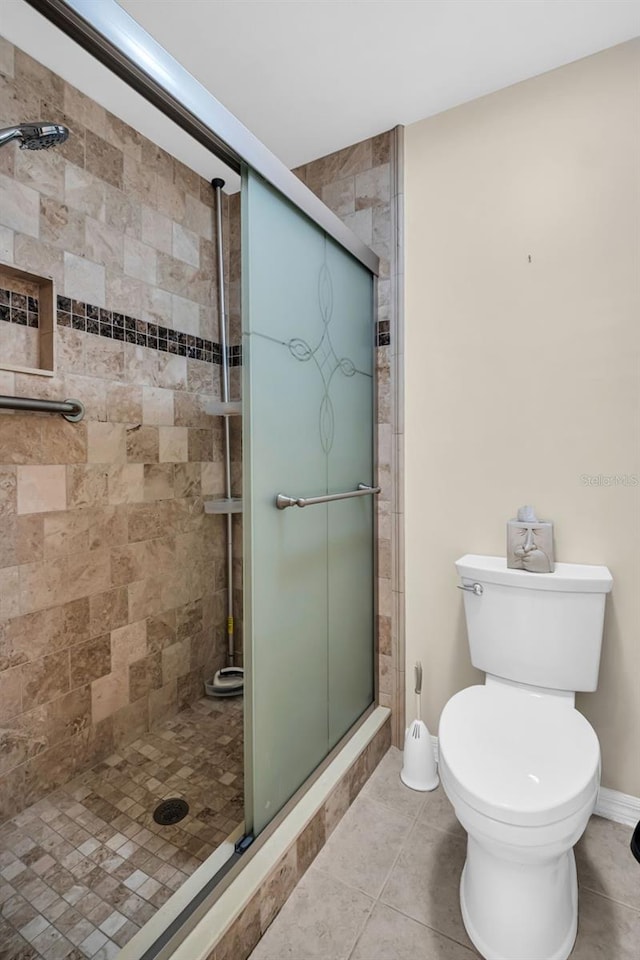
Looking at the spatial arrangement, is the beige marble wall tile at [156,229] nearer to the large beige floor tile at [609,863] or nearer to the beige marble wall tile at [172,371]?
the beige marble wall tile at [172,371]

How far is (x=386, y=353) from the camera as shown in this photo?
5.92ft

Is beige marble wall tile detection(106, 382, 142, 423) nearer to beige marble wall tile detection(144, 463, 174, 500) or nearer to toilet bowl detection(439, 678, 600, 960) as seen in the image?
beige marble wall tile detection(144, 463, 174, 500)

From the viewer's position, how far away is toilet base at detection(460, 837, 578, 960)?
1.03 metres

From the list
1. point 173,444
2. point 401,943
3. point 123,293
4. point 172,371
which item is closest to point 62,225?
point 123,293

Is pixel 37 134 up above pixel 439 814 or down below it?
above

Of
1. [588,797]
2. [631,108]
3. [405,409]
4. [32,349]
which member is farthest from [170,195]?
[588,797]

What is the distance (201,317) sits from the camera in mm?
2129

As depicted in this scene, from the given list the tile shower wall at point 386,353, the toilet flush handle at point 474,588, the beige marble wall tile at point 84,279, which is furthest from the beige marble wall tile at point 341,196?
the toilet flush handle at point 474,588

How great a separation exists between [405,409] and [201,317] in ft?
3.46

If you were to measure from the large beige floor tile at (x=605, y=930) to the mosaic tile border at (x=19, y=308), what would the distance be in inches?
88.5

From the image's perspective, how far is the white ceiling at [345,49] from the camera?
1.29 meters

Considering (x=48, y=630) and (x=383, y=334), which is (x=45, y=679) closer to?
(x=48, y=630)
